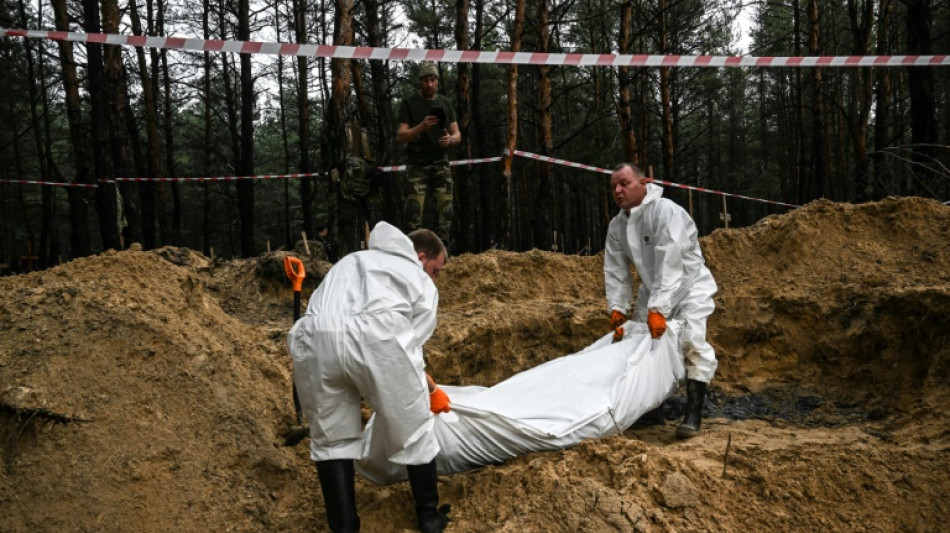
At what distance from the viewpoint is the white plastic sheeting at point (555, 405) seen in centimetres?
305

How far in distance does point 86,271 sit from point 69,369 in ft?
5.28

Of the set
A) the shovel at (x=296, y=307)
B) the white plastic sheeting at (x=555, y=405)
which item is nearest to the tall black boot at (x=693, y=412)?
the white plastic sheeting at (x=555, y=405)

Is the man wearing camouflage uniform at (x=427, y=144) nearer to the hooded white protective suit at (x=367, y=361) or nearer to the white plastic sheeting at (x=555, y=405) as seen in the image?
the white plastic sheeting at (x=555, y=405)

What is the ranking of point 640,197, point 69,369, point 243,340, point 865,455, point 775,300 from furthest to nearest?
1. point 775,300
2. point 243,340
3. point 640,197
4. point 69,369
5. point 865,455

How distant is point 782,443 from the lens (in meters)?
3.25

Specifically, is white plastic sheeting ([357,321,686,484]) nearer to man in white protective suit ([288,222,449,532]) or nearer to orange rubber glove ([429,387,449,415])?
orange rubber glove ([429,387,449,415])

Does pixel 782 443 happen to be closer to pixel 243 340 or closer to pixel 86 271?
pixel 243 340

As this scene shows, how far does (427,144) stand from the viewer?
6.17 meters

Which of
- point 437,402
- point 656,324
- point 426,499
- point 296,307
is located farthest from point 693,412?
point 296,307

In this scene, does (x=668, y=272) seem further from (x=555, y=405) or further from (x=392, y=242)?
(x=392, y=242)

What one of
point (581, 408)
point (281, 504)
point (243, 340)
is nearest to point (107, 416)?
point (281, 504)

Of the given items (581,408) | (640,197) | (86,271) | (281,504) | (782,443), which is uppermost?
(640,197)

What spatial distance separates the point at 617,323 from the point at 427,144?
2.90 m

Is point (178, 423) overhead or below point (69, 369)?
below
